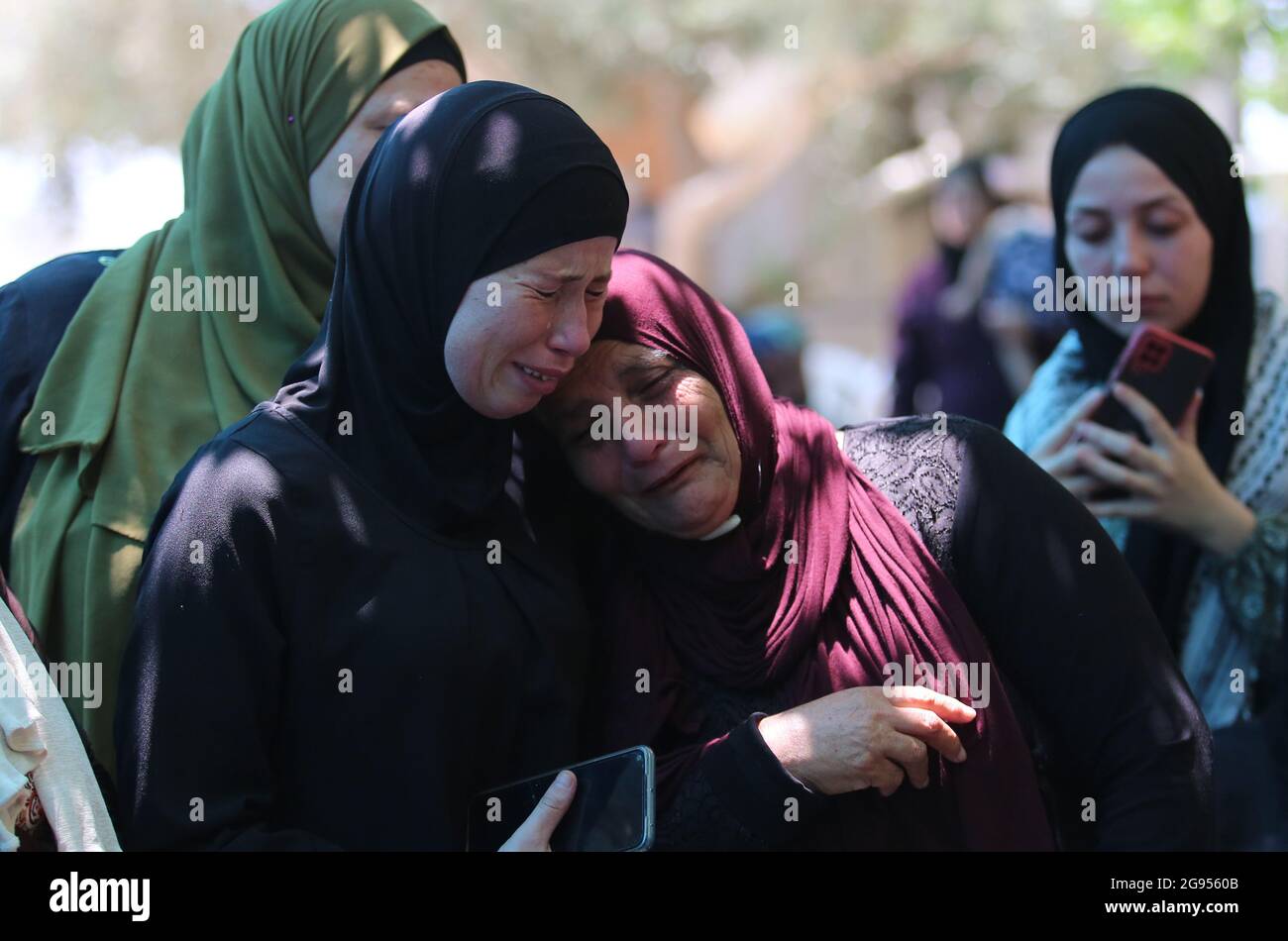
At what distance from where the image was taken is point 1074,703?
7.43 ft

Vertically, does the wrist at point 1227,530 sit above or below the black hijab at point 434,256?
below

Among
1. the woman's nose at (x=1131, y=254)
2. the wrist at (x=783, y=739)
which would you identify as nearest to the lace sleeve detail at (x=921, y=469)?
the wrist at (x=783, y=739)

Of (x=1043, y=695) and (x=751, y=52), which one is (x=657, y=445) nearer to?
(x=1043, y=695)

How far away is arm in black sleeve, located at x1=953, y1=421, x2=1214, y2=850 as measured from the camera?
2.22 meters

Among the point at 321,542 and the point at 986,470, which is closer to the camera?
the point at 321,542

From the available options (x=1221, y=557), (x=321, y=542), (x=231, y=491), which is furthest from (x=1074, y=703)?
(x=231, y=491)

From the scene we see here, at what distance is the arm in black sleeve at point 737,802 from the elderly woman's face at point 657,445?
14.0 inches

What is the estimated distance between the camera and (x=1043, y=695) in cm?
229

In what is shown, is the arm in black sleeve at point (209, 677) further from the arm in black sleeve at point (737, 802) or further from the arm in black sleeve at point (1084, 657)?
the arm in black sleeve at point (1084, 657)

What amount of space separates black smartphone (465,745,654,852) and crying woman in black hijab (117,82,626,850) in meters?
0.04

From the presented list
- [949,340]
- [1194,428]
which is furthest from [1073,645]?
[949,340]

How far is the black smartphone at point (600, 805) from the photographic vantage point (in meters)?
2.04
